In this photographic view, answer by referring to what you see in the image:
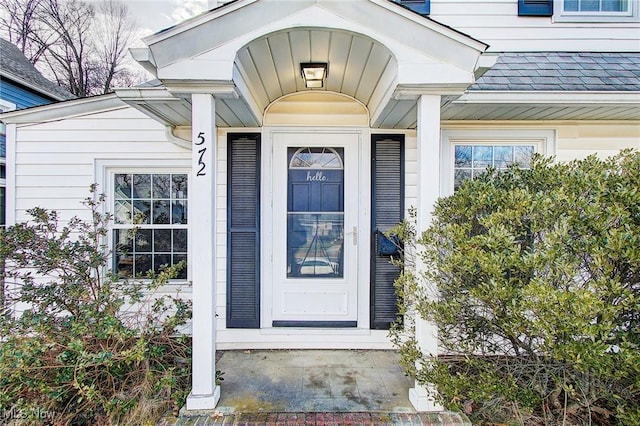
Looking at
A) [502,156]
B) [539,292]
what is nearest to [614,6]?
[502,156]

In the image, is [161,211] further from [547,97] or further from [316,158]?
[547,97]

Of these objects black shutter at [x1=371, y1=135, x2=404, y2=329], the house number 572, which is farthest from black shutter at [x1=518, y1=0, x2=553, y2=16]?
the house number 572

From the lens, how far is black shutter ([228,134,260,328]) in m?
3.46

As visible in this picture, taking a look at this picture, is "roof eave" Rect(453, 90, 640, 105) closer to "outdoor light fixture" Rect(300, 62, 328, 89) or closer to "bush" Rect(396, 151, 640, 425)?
"bush" Rect(396, 151, 640, 425)

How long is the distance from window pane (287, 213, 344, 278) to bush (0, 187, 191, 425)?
118cm

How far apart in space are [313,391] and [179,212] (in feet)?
7.92

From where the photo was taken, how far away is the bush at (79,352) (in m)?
2.25

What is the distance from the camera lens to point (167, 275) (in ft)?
8.95

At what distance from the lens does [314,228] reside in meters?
3.54

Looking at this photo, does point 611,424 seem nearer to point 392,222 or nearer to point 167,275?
point 392,222

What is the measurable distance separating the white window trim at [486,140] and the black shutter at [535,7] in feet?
4.46

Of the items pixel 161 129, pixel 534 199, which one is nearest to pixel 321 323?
pixel 534 199

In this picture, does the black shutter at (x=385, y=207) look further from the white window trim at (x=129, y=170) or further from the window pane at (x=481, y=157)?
the white window trim at (x=129, y=170)

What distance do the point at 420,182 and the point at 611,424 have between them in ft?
6.99
